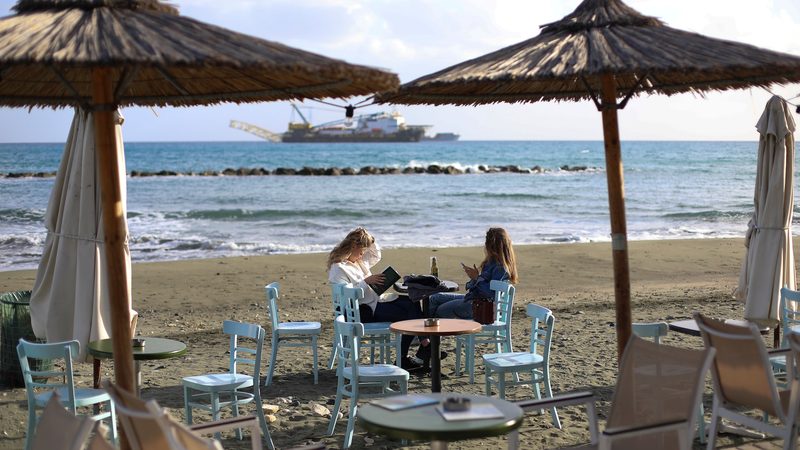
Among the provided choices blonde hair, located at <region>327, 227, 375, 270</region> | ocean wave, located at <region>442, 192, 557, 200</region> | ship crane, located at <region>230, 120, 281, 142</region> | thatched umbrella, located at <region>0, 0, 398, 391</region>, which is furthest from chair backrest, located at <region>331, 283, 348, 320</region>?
ship crane, located at <region>230, 120, 281, 142</region>

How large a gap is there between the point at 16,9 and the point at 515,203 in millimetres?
28627

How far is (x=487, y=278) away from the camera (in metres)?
8.10

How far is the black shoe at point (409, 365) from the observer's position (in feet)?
26.3

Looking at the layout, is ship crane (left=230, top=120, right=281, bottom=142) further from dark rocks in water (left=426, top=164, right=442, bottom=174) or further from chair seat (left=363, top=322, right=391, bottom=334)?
chair seat (left=363, top=322, right=391, bottom=334)

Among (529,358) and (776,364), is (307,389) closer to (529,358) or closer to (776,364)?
A: (529,358)

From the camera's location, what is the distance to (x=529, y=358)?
6.57 metres

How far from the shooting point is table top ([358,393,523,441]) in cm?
373

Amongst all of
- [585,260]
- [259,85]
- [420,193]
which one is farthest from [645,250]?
[420,193]

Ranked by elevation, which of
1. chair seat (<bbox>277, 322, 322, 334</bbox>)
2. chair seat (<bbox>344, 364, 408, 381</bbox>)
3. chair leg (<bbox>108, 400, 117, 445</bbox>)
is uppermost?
chair seat (<bbox>344, 364, 408, 381</bbox>)

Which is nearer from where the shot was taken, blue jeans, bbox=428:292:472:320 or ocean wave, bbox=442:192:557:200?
blue jeans, bbox=428:292:472:320

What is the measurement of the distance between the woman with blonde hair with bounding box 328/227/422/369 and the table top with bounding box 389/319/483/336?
1.01 meters

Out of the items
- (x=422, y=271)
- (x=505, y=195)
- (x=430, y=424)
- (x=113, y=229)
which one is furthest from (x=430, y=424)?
(x=505, y=195)

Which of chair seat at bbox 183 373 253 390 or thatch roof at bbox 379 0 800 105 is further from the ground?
thatch roof at bbox 379 0 800 105

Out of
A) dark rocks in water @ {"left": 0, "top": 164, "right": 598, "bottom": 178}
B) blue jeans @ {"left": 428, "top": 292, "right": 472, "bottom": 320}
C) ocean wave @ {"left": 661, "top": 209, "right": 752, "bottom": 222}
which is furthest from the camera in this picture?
dark rocks in water @ {"left": 0, "top": 164, "right": 598, "bottom": 178}
